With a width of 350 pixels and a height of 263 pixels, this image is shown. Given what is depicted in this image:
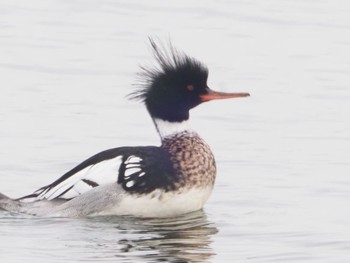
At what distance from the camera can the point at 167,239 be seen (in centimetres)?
1154

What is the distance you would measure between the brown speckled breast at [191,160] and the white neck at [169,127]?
2.0 inches

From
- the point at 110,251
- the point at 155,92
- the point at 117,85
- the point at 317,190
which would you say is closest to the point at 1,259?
the point at 110,251

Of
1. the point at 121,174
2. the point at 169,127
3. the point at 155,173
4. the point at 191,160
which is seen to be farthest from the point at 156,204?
the point at 169,127

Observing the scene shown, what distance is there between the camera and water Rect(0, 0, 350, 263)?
37.3ft

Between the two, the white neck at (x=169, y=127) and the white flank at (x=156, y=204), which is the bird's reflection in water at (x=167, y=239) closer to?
the white flank at (x=156, y=204)

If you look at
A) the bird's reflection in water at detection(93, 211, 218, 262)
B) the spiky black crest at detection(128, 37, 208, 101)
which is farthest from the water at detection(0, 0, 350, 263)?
the spiky black crest at detection(128, 37, 208, 101)

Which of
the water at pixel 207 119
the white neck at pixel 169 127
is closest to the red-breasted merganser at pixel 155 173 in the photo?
the white neck at pixel 169 127

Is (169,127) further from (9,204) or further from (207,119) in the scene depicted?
(207,119)

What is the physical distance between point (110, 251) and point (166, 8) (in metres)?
9.87

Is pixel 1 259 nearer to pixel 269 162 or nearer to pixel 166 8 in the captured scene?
pixel 269 162

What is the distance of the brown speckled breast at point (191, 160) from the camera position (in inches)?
474

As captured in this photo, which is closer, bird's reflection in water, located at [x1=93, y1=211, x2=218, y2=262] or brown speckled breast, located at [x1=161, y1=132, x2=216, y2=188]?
bird's reflection in water, located at [x1=93, y1=211, x2=218, y2=262]

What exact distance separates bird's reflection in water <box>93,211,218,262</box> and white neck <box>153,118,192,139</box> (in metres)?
0.72

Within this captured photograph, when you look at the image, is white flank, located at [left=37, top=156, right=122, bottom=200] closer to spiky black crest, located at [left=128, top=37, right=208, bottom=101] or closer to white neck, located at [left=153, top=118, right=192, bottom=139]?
white neck, located at [left=153, top=118, right=192, bottom=139]
